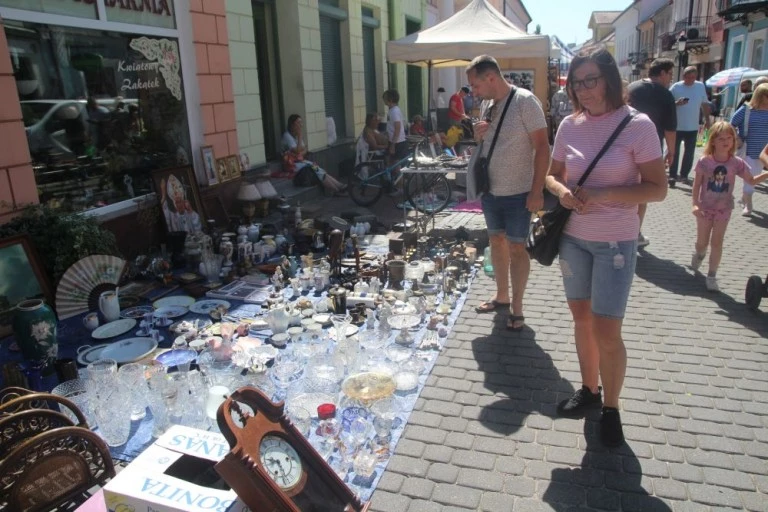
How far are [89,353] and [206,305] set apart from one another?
1.08 m

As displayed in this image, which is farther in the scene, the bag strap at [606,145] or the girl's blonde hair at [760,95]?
the girl's blonde hair at [760,95]

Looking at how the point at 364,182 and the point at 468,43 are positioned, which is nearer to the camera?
the point at 468,43

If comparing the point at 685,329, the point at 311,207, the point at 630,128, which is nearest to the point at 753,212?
the point at 685,329

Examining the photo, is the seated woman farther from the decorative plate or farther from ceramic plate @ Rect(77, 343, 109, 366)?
ceramic plate @ Rect(77, 343, 109, 366)

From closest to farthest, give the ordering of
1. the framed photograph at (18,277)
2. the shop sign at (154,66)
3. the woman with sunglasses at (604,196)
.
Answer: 1. the woman with sunglasses at (604,196)
2. the framed photograph at (18,277)
3. the shop sign at (154,66)

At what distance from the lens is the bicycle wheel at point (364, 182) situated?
9.05 meters

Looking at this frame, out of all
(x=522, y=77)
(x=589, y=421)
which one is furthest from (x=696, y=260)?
(x=522, y=77)

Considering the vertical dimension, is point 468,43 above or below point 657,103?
above

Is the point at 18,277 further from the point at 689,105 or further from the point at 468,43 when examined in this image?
the point at 689,105

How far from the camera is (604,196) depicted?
104 inches

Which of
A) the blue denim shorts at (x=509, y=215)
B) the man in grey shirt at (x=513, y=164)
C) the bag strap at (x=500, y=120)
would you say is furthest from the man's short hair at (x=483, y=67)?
the blue denim shorts at (x=509, y=215)

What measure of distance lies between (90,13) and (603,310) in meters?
5.28

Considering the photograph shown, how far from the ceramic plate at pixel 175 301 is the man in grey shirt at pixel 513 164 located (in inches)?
102

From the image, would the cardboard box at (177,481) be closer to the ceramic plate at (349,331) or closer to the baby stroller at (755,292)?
the ceramic plate at (349,331)
